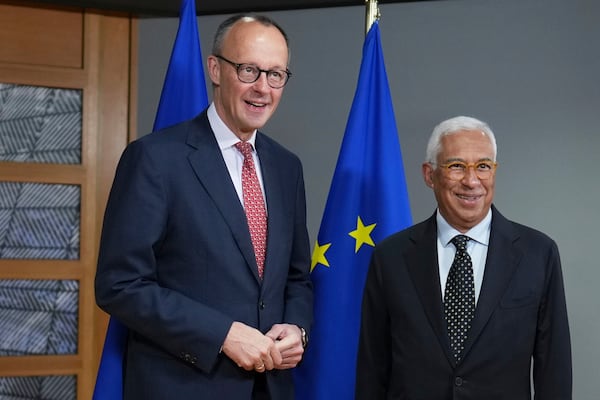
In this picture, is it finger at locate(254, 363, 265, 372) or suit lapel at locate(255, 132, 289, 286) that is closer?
finger at locate(254, 363, 265, 372)

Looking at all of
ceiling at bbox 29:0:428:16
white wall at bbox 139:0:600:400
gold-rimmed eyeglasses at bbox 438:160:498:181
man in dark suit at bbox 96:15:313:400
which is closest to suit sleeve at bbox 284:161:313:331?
man in dark suit at bbox 96:15:313:400

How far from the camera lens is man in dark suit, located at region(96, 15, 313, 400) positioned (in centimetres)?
190

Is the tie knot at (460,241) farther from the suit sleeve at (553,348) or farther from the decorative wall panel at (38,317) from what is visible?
the decorative wall panel at (38,317)

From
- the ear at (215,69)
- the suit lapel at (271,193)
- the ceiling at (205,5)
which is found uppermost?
the ceiling at (205,5)

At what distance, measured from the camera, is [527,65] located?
11.4 feet

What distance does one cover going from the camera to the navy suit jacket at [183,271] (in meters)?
1.90

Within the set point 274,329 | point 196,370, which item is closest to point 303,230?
point 274,329

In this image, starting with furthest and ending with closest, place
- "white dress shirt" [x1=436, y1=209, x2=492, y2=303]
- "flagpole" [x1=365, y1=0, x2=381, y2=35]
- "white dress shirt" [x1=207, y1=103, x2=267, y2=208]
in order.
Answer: "flagpole" [x1=365, y1=0, x2=381, y2=35]
"white dress shirt" [x1=207, y1=103, x2=267, y2=208]
"white dress shirt" [x1=436, y1=209, x2=492, y2=303]

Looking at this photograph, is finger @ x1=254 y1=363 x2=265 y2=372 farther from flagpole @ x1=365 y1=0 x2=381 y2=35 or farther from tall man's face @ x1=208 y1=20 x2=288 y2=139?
flagpole @ x1=365 y1=0 x2=381 y2=35

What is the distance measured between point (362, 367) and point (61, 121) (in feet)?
6.68

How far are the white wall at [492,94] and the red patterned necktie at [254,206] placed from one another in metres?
1.49

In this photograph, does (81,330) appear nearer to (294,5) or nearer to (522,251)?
(294,5)

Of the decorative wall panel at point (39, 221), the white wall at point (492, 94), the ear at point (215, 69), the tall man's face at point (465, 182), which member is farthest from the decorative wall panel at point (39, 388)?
the tall man's face at point (465, 182)

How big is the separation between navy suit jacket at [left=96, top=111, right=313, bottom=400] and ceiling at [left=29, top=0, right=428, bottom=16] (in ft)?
5.16
